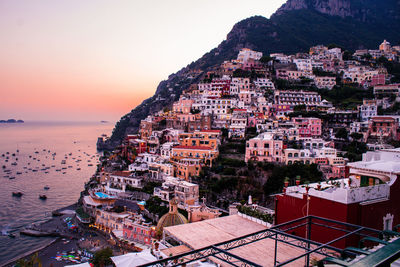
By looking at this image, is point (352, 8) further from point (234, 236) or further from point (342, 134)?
point (234, 236)

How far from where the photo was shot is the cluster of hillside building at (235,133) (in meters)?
31.7

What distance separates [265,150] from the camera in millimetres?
35844

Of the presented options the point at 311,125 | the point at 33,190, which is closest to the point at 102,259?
the point at 311,125

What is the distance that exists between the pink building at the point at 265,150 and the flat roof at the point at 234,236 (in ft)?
76.6

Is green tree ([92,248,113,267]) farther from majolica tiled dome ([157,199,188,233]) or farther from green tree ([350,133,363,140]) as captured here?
green tree ([350,133,363,140])

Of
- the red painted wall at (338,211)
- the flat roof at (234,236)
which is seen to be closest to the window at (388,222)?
the red painted wall at (338,211)

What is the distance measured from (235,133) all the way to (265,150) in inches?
305

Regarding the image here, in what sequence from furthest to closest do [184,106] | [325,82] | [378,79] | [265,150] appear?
[325,82] < [378,79] < [184,106] < [265,150]

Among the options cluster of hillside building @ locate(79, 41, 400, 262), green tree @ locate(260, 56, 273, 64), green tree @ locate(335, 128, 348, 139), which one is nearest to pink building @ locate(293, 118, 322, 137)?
cluster of hillside building @ locate(79, 41, 400, 262)

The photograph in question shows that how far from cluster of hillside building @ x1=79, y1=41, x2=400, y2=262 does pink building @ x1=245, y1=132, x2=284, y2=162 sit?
0.11 meters

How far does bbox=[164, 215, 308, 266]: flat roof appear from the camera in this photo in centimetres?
867

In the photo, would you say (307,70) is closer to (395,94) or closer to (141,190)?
(395,94)

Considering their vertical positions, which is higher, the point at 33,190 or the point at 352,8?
the point at 352,8

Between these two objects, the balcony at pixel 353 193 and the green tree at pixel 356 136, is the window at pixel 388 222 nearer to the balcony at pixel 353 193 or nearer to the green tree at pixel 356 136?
the balcony at pixel 353 193
